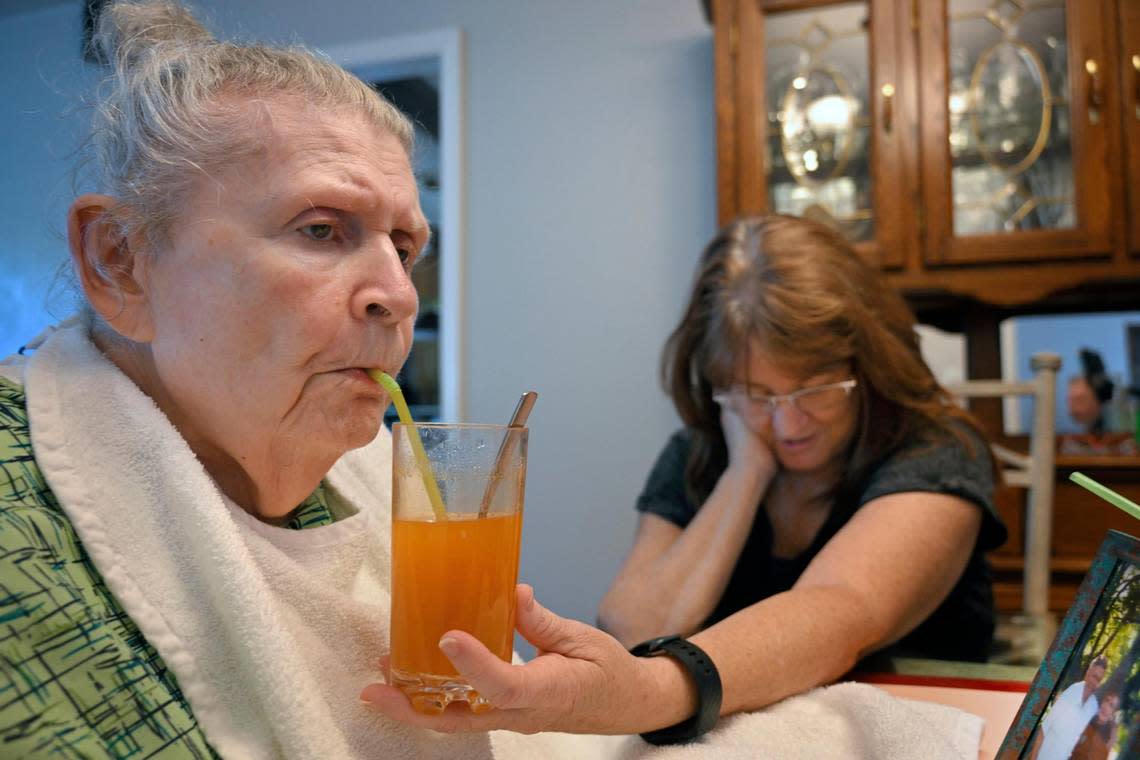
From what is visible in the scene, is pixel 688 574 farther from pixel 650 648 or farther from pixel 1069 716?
pixel 1069 716

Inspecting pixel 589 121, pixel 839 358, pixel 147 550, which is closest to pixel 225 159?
pixel 147 550

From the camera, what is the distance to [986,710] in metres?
0.87

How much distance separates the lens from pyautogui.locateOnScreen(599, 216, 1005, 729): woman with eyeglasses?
4.36 ft

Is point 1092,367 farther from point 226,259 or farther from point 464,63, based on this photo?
point 226,259

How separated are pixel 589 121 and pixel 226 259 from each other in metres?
2.42

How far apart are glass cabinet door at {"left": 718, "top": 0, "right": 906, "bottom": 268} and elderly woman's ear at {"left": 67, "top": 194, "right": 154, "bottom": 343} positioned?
193cm

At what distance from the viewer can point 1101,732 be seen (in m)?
0.47

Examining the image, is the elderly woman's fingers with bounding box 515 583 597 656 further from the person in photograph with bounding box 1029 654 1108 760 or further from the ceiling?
the ceiling

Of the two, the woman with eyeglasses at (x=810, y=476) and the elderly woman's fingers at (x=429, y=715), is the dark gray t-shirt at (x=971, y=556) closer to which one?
the woman with eyeglasses at (x=810, y=476)

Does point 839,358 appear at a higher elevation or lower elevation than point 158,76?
lower

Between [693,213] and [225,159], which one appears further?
[693,213]

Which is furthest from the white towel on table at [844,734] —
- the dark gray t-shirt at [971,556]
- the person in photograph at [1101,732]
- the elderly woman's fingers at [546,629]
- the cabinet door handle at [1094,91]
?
the cabinet door handle at [1094,91]

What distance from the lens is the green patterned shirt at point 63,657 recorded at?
1.71 feet

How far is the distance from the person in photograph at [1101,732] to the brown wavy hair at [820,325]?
101 centimetres
